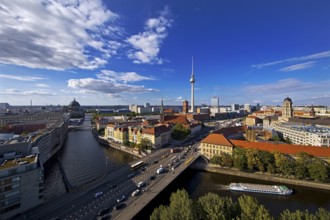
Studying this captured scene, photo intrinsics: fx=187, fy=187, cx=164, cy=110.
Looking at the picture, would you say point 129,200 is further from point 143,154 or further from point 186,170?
point 143,154

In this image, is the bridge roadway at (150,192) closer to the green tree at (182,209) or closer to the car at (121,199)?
the car at (121,199)

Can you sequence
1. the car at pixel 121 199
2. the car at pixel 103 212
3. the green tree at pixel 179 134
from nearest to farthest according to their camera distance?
the car at pixel 103 212
the car at pixel 121 199
the green tree at pixel 179 134

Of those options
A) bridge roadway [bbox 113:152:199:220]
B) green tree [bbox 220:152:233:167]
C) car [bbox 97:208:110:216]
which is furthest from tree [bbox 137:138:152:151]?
car [bbox 97:208:110:216]

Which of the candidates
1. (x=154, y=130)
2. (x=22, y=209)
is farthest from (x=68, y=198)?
(x=154, y=130)

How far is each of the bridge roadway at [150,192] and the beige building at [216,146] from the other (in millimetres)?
7003

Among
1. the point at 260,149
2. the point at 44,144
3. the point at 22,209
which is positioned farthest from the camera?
the point at 44,144

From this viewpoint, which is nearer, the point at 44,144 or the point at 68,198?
the point at 68,198

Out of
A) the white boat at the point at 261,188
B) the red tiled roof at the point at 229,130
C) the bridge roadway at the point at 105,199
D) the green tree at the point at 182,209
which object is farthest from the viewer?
the red tiled roof at the point at 229,130

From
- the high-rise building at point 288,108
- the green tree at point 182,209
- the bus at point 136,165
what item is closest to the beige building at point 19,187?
the bus at point 136,165

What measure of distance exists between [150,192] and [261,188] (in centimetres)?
1964

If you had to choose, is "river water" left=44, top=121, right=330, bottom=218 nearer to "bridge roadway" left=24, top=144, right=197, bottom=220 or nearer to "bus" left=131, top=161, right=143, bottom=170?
"bridge roadway" left=24, top=144, right=197, bottom=220

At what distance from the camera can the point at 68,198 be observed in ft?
90.1

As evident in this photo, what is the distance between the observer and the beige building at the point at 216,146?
45.9 meters

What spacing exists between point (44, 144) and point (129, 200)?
3662 cm
